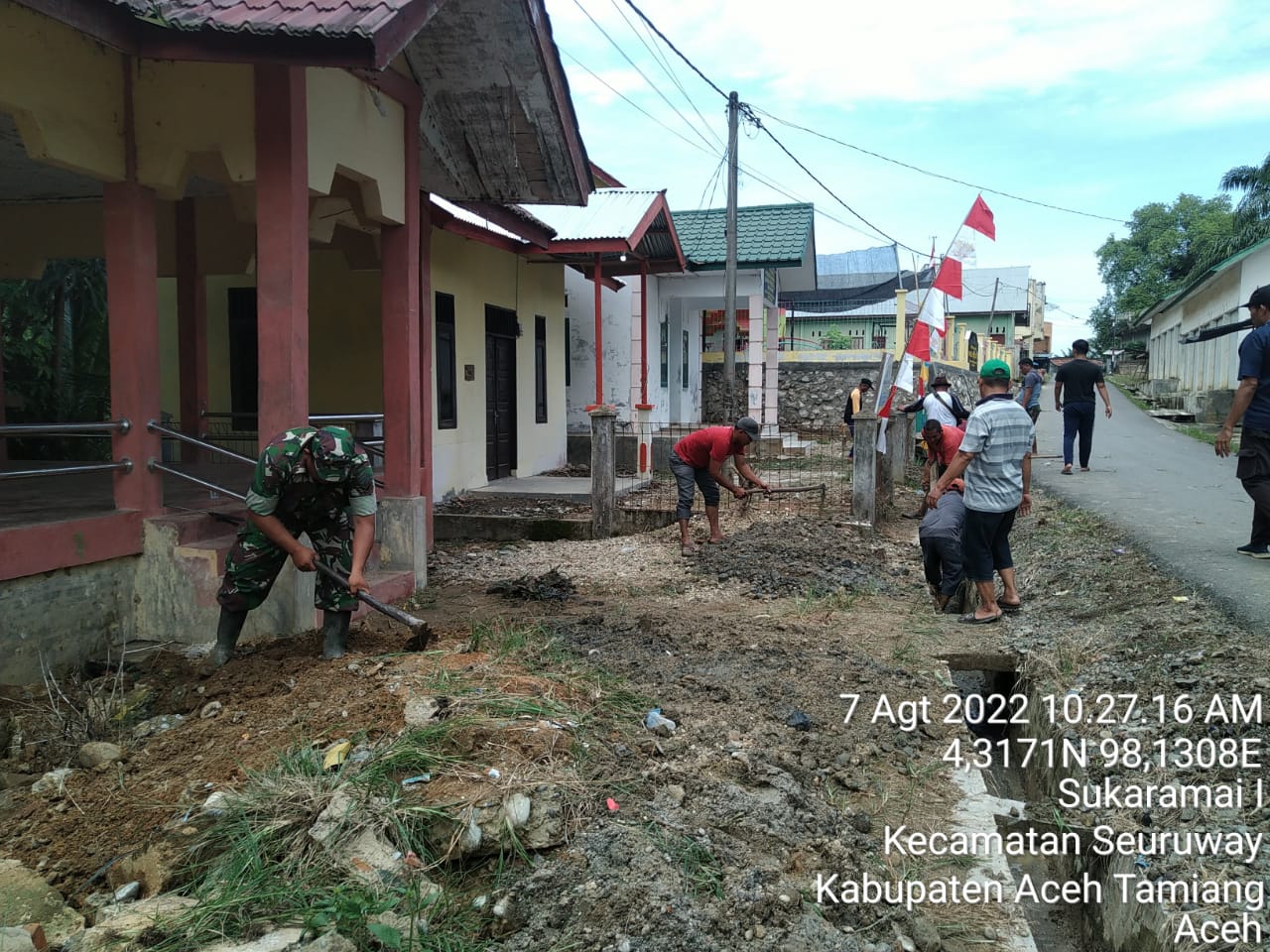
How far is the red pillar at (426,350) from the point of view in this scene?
7988mm

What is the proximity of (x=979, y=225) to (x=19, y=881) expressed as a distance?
10770 mm

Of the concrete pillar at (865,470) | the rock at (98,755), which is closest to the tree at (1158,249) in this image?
the concrete pillar at (865,470)

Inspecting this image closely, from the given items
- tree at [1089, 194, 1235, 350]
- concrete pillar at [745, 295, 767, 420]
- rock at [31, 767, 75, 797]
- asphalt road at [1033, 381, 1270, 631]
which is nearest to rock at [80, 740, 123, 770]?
rock at [31, 767, 75, 797]

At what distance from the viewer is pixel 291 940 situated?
2.41m

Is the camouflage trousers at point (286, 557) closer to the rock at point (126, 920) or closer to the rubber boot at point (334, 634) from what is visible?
the rubber boot at point (334, 634)

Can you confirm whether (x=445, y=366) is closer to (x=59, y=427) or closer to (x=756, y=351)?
(x=59, y=427)

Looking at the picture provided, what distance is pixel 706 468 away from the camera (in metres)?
8.91

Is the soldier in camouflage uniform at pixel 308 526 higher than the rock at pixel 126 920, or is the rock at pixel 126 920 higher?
the soldier in camouflage uniform at pixel 308 526

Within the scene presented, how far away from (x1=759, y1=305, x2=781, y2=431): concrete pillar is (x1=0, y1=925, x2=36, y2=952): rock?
50.8ft

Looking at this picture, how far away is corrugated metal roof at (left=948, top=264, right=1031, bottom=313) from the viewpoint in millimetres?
51719

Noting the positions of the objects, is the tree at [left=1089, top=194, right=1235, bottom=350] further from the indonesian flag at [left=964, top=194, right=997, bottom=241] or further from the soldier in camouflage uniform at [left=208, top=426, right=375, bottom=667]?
the soldier in camouflage uniform at [left=208, top=426, right=375, bottom=667]

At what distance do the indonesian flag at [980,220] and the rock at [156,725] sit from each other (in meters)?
9.74

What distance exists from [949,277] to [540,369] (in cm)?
586

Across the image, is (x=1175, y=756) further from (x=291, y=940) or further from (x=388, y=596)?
(x=388, y=596)
